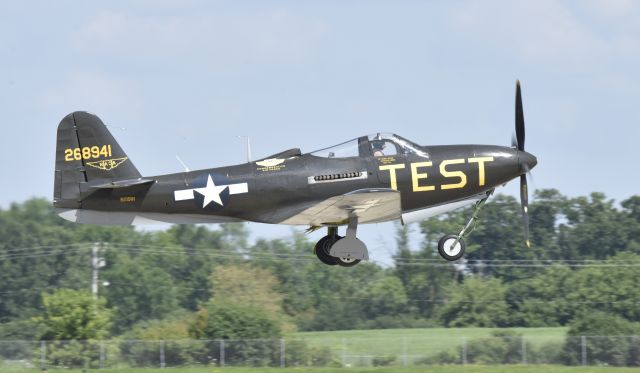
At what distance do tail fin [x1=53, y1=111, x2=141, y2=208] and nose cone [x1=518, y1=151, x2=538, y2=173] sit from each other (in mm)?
7690

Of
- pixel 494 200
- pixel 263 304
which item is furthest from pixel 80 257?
pixel 494 200

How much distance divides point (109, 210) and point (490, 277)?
171 feet

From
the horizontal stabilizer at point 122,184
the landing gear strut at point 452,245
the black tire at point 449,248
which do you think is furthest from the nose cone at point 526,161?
the horizontal stabilizer at point 122,184

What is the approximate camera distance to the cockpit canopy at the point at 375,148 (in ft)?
76.4

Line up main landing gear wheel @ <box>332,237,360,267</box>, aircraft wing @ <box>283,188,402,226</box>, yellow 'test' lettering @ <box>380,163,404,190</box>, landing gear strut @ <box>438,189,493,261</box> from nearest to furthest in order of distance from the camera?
1. aircraft wing @ <box>283,188,402,226</box>
2. yellow 'test' lettering @ <box>380,163,404,190</box>
3. main landing gear wheel @ <box>332,237,360,267</box>
4. landing gear strut @ <box>438,189,493,261</box>

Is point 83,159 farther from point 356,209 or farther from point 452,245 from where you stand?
point 452,245

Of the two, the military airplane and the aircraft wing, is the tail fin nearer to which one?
the military airplane

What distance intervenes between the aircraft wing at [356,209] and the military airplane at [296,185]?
0.14 feet

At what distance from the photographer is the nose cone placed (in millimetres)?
23781

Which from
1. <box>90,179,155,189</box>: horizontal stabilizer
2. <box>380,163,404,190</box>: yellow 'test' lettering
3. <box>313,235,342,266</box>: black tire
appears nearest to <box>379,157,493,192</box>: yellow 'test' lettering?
<box>380,163,404,190</box>: yellow 'test' lettering

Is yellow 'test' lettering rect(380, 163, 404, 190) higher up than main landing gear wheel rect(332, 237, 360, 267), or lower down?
higher up

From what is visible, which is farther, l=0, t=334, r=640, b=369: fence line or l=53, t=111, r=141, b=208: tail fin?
l=0, t=334, r=640, b=369: fence line

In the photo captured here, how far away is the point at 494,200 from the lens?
77562 millimetres

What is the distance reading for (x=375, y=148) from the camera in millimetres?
23297
